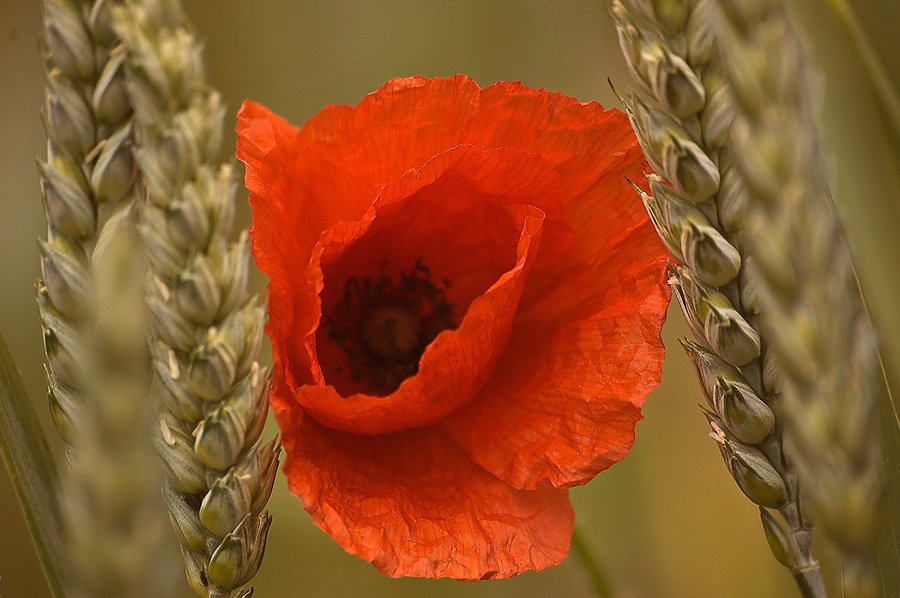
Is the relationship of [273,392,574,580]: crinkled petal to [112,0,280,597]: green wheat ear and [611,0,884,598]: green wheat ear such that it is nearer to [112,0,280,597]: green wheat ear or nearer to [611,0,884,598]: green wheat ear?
[112,0,280,597]: green wheat ear

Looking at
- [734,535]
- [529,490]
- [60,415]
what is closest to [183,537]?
[60,415]

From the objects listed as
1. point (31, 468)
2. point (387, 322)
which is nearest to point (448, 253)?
point (387, 322)

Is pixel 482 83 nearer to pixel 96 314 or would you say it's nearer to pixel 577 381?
pixel 577 381

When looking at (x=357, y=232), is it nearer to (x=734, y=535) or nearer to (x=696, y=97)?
(x=696, y=97)

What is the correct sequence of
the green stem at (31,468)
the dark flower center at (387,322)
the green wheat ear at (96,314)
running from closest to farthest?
the green wheat ear at (96,314) → the green stem at (31,468) → the dark flower center at (387,322)

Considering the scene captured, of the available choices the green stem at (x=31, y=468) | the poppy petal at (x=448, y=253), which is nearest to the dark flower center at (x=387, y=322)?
the poppy petal at (x=448, y=253)

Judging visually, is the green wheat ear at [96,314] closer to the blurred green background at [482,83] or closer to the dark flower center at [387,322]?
the dark flower center at [387,322]

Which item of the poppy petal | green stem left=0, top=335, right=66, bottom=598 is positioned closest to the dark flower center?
the poppy petal
